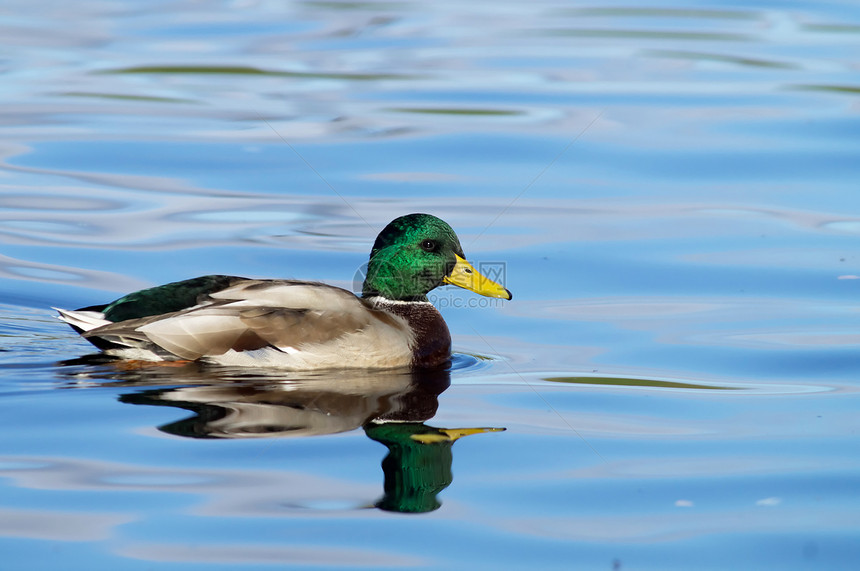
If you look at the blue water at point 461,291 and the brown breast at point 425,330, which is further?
the brown breast at point 425,330

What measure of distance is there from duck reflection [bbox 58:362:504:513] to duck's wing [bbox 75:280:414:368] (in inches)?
5.3

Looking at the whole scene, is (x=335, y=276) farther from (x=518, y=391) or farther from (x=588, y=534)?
(x=588, y=534)

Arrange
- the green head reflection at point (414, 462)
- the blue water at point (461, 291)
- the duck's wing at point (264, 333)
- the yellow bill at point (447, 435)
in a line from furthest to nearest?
1. the duck's wing at point (264, 333)
2. the yellow bill at point (447, 435)
3. the green head reflection at point (414, 462)
4. the blue water at point (461, 291)

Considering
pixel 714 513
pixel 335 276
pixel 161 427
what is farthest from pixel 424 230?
pixel 714 513

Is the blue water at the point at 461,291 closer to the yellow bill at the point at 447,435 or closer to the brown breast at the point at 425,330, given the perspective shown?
the yellow bill at the point at 447,435

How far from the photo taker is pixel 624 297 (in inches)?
359

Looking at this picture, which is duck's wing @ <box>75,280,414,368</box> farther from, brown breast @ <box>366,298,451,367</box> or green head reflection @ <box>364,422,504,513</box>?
green head reflection @ <box>364,422,504,513</box>

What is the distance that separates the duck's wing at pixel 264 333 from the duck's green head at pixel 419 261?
0.73 meters

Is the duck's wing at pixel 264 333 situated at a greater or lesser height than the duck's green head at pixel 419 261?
lesser

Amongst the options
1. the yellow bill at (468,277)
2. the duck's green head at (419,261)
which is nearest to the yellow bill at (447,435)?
the duck's green head at (419,261)

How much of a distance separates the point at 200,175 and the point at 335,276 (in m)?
3.53

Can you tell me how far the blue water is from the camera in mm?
5035

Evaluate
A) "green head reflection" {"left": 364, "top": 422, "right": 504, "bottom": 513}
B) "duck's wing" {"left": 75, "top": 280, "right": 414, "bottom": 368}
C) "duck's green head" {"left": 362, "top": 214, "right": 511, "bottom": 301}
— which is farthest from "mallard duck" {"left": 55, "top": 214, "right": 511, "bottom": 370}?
"green head reflection" {"left": 364, "top": 422, "right": 504, "bottom": 513}

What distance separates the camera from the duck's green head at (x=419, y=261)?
315 inches
